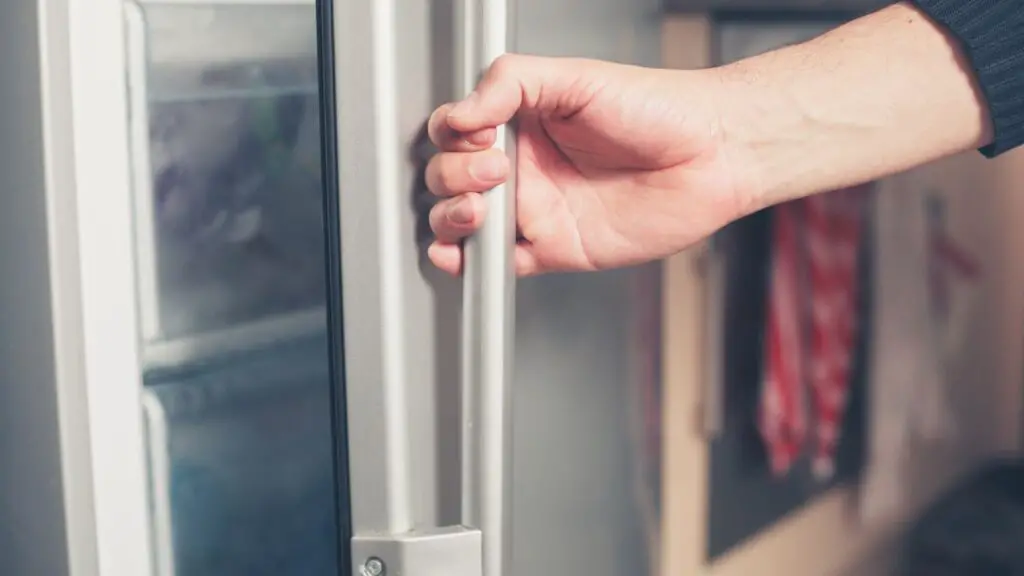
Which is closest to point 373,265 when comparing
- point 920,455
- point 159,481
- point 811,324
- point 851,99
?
point 159,481

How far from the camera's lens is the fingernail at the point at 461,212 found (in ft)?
1.93

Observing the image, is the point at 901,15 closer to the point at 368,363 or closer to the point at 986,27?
the point at 986,27

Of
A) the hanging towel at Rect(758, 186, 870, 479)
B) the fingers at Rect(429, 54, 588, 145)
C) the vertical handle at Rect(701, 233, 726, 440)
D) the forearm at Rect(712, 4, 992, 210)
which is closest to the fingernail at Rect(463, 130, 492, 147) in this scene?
the fingers at Rect(429, 54, 588, 145)

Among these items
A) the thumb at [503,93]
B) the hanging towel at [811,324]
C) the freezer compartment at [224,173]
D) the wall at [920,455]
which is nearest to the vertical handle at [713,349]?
the wall at [920,455]

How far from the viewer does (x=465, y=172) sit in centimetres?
58

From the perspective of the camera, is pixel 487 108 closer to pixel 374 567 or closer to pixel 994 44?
pixel 374 567

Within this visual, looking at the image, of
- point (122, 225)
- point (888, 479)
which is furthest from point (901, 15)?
point (888, 479)

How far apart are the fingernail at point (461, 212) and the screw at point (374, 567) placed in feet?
0.63

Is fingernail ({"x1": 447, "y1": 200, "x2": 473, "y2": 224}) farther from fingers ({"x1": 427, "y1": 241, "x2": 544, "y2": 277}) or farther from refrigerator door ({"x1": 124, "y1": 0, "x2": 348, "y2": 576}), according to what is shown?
refrigerator door ({"x1": 124, "y1": 0, "x2": 348, "y2": 576})

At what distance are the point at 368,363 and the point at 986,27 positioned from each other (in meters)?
0.56

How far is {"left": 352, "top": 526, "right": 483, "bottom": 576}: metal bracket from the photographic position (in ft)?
1.98

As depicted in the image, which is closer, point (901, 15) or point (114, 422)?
point (114, 422)

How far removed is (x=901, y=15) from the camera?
0.87 m

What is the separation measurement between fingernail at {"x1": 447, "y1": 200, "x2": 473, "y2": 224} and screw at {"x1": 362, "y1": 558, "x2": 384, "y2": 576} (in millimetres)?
194
